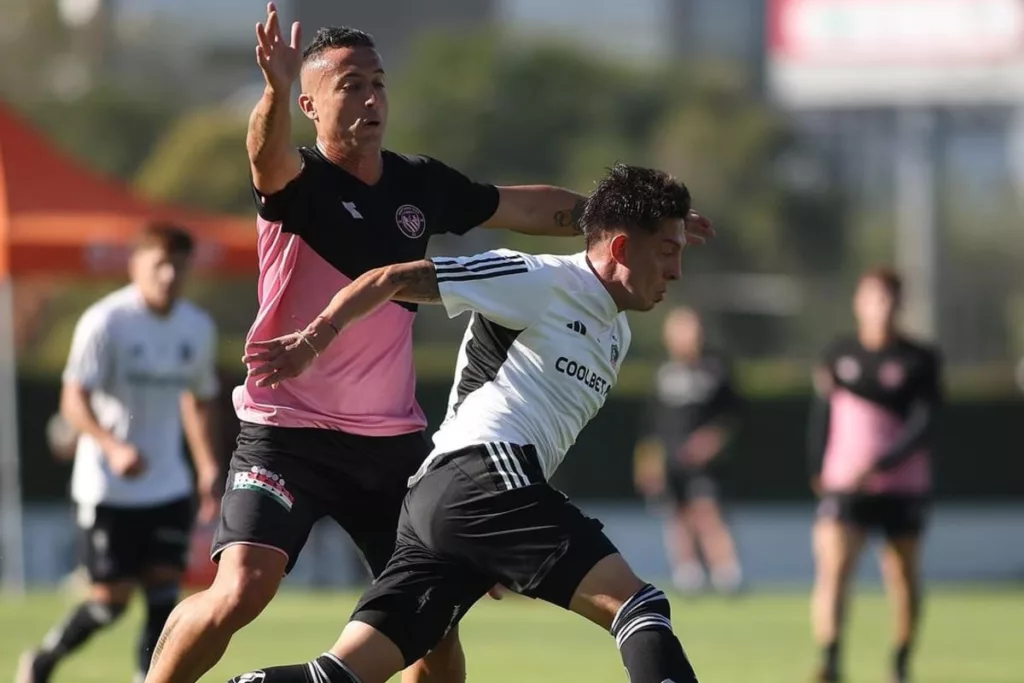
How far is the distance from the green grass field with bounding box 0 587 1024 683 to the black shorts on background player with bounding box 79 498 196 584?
127 cm

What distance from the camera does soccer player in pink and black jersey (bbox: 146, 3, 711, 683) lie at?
22.4ft

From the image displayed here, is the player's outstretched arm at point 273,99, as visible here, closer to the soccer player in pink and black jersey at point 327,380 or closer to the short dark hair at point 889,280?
the soccer player in pink and black jersey at point 327,380

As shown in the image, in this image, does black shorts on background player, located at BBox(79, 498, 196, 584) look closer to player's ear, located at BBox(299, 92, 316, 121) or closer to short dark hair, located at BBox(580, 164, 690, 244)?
player's ear, located at BBox(299, 92, 316, 121)

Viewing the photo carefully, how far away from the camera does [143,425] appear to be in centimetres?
1010

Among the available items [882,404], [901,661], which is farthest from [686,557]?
[901,661]

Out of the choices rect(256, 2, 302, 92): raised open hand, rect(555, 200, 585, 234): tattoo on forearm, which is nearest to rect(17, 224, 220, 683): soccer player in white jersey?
rect(555, 200, 585, 234): tattoo on forearm

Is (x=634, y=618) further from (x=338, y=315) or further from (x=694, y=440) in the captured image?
(x=694, y=440)

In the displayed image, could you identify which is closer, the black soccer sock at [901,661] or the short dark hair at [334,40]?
the short dark hair at [334,40]

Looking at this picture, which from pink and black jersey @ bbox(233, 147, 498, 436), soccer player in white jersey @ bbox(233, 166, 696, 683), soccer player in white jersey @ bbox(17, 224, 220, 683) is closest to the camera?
soccer player in white jersey @ bbox(233, 166, 696, 683)

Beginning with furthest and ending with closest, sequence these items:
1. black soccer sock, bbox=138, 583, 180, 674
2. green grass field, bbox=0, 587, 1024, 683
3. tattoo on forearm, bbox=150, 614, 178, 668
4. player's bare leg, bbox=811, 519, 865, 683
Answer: green grass field, bbox=0, 587, 1024, 683, player's bare leg, bbox=811, 519, 865, 683, black soccer sock, bbox=138, 583, 180, 674, tattoo on forearm, bbox=150, 614, 178, 668

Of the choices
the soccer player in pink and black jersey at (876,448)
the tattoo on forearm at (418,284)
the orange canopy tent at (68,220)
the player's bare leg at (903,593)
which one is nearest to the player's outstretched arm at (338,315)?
the tattoo on forearm at (418,284)

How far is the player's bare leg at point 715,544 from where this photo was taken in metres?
19.4

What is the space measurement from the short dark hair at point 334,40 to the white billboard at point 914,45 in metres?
30.6

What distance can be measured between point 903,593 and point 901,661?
1.50 feet
